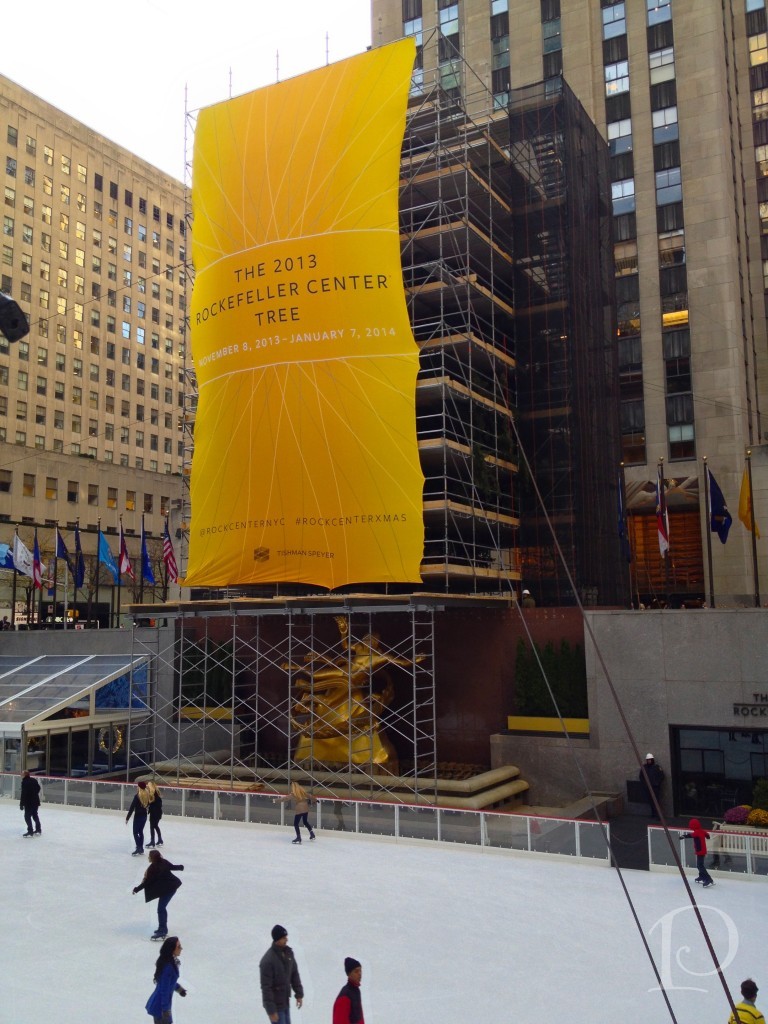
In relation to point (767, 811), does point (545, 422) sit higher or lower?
higher

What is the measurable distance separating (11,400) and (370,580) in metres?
54.5

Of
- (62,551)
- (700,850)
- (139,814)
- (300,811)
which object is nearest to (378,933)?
(700,850)

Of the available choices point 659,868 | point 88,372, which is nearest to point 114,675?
point 659,868

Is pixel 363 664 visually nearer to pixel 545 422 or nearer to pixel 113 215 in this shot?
pixel 545 422

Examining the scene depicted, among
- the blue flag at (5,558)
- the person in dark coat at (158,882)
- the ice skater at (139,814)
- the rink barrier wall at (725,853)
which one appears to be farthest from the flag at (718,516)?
the blue flag at (5,558)

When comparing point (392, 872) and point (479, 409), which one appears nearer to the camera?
point (392, 872)

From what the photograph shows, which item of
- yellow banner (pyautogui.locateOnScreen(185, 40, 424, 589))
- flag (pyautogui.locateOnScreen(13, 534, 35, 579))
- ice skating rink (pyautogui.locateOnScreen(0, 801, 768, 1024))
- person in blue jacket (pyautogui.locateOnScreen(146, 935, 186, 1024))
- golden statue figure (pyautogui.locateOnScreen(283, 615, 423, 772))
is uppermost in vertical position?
yellow banner (pyautogui.locateOnScreen(185, 40, 424, 589))

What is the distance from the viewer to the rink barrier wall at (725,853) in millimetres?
16703

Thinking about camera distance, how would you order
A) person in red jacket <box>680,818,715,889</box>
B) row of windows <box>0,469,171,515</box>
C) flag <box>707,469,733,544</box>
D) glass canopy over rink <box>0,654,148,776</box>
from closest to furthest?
person in red jacket <box>680,818,715,889</box> < flag <box>707,469,733,544</box> < glass canopy over rink <box>0,654,148,776</box> < row of windows <box>0,469,171,515</box>

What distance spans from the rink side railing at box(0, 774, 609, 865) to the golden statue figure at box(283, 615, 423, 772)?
5951 millimetres

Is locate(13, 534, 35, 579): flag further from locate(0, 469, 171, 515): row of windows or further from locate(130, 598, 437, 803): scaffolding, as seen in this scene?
locate(0, 469, 171, 515): row of windows

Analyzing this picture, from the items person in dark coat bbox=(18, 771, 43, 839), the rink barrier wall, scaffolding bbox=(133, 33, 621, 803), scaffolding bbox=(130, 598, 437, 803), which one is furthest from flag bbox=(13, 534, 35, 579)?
the rink barrier wall

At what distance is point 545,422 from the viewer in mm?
36688

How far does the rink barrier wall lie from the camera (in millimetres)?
16703
